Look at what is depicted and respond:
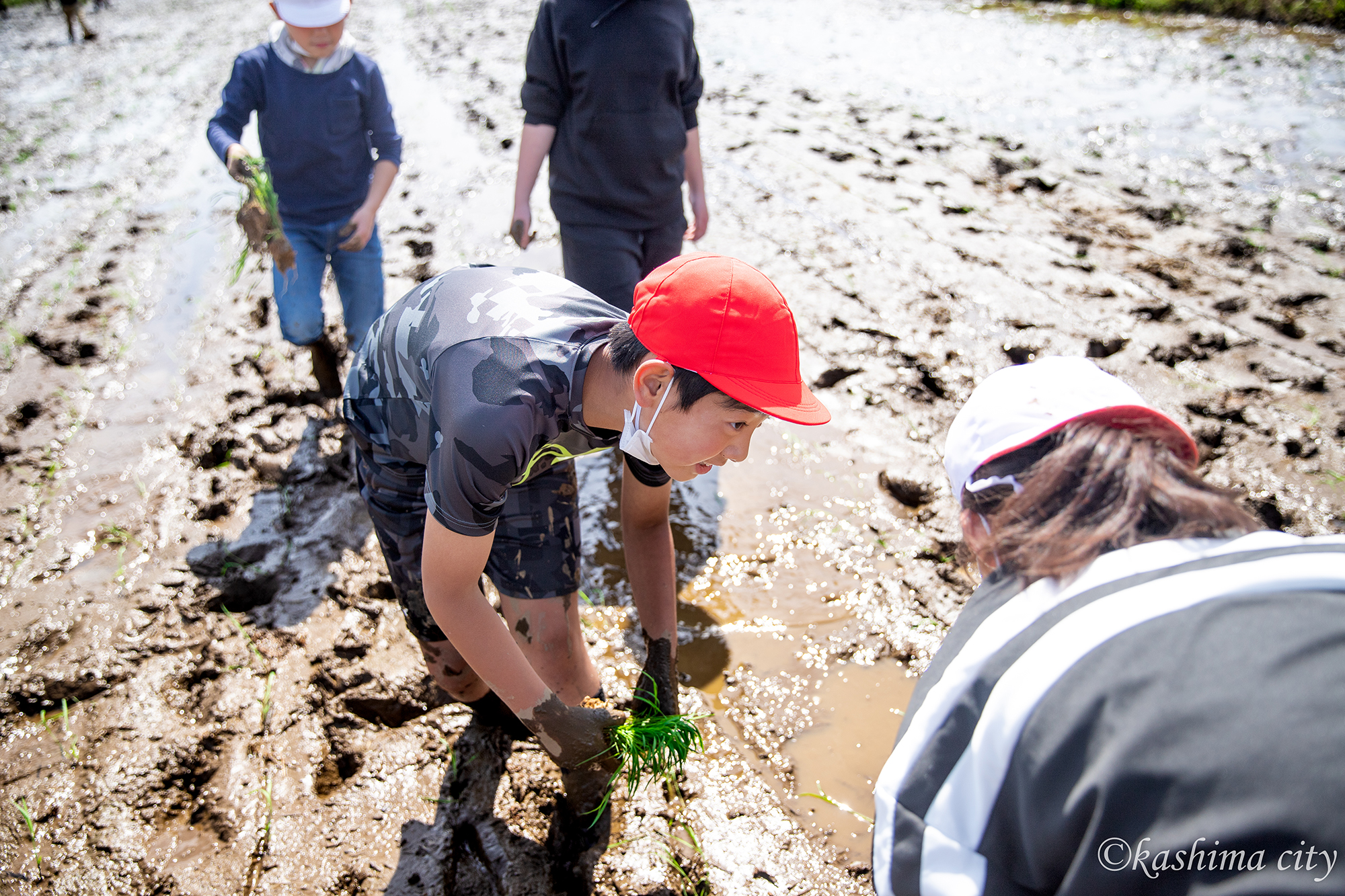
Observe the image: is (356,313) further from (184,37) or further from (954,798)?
(184,37)

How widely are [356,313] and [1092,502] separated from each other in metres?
3.15

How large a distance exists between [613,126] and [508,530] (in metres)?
1.51

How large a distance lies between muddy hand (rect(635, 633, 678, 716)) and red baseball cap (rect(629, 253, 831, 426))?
92 cm

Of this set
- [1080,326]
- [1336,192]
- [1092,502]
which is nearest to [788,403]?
[1092,502]

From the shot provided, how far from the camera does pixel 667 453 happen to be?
152 cm

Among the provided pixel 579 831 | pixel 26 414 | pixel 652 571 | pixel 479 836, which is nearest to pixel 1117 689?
pixel 652 571

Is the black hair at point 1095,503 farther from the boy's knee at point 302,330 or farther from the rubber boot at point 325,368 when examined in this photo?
the rubber boot at point 325,368

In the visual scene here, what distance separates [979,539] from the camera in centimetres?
117

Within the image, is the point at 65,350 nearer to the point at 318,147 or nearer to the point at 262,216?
the point at 262,216

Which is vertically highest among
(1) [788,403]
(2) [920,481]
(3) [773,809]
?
(1) [788,403]

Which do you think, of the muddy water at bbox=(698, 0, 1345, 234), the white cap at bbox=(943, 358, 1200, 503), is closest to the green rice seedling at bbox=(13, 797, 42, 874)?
the white cap at bbox=(943, 358, 1200, 503)

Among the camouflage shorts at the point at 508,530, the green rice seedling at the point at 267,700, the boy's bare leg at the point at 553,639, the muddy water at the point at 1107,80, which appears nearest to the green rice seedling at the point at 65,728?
the green rice seedling at the point at 267,700

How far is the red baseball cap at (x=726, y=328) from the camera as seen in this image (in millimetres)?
1358

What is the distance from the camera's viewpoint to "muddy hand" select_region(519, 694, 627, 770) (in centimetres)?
170
